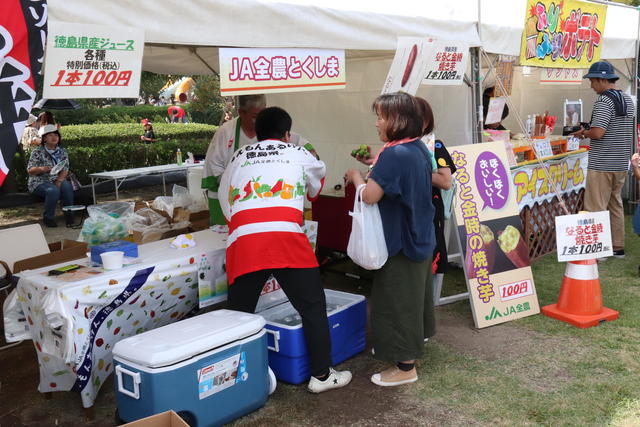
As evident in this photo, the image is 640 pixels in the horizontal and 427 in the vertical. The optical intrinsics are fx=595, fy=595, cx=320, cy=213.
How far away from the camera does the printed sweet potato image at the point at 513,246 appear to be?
4.30 meters

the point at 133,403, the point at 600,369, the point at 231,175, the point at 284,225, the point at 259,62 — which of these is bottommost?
the point at 600,369

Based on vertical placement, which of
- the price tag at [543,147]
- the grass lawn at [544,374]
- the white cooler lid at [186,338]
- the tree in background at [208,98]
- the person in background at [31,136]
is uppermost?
the tree in background at [208,98]

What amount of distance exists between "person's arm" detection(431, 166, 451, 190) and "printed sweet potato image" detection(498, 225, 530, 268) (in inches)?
35.3

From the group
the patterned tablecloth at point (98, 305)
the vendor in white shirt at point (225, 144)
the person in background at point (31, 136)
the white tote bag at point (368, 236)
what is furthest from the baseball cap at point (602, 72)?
the person in background at point (31, 136)

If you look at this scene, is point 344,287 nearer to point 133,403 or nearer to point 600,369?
point 600,369

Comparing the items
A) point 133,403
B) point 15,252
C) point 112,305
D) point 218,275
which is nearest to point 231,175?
point 218,275

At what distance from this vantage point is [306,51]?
3539mm

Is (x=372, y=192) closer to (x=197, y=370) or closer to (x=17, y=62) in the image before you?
(x=197, y=370)

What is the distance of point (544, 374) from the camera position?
340cm

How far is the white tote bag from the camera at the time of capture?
305 cm

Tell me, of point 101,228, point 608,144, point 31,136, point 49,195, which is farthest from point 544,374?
point 31,136

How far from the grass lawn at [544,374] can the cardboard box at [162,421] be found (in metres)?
1.46

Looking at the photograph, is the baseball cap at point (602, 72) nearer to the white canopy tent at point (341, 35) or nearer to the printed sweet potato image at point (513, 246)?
the white canopy tent at point (341, 35)

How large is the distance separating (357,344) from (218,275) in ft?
3.19
